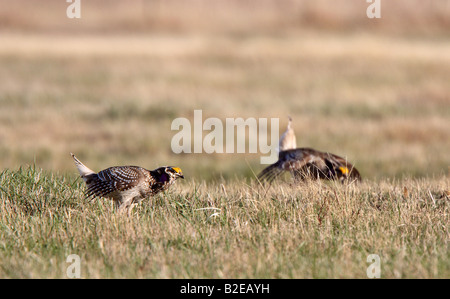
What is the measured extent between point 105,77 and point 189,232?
59.9 feet

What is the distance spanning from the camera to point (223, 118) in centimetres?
1809

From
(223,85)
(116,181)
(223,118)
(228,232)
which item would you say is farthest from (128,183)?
(223,85)

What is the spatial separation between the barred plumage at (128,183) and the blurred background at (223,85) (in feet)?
3.40

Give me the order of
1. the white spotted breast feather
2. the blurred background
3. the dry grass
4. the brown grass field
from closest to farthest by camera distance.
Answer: the dry grass → the brown grass field → the white spotted breast feather → the blurred background

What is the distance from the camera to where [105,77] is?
23281 mm

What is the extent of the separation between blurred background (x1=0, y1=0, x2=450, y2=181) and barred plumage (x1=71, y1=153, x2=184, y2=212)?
104cm

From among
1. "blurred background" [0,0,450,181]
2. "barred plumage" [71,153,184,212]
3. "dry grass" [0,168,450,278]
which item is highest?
"blurred background" [0,0,450,181]

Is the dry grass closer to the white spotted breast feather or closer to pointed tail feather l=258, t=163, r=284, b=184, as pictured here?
the white spotted breast feather

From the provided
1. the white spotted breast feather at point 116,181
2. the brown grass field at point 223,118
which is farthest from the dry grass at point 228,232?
the white spotted breast feather at point 116,181

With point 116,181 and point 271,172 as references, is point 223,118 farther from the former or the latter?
point 116,181

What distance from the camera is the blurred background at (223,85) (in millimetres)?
15750

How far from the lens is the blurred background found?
1575 centimetres

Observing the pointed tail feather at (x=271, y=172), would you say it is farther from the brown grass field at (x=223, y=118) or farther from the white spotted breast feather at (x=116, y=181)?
the white spotted breast feather at (x=116, y=181)

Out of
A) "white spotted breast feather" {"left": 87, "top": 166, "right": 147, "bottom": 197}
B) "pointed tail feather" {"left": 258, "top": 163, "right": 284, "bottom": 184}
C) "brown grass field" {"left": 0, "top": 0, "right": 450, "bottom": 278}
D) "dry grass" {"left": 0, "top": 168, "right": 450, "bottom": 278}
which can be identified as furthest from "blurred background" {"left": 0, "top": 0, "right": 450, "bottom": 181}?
"white spotted breast feather" {"left": 87, "top": 166, "right": 147, "bottom": 197}
